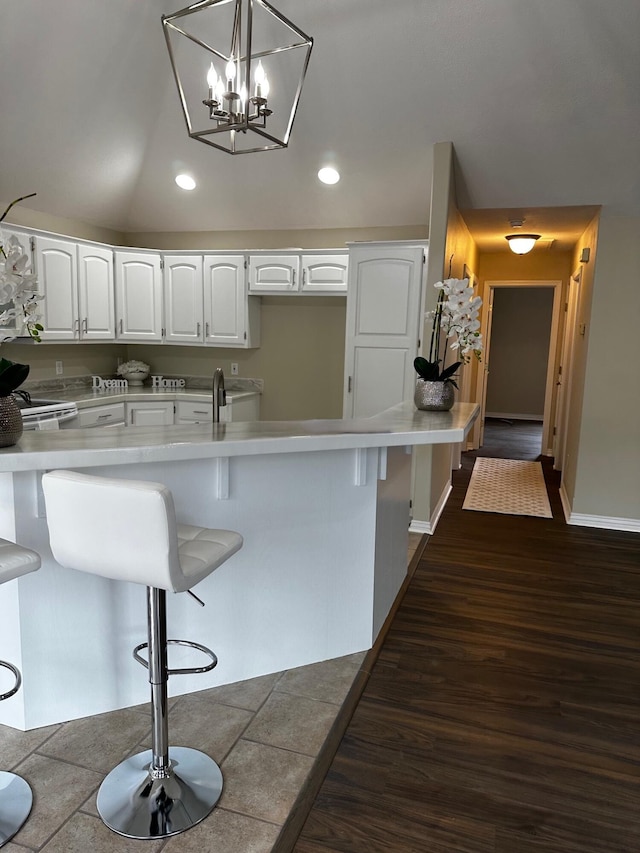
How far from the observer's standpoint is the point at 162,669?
1.92 m

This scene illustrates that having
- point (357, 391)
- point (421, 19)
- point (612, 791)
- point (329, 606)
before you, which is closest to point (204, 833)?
point (329, 606)

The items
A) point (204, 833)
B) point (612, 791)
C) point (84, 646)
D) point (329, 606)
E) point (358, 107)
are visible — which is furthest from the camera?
point (358, 107)

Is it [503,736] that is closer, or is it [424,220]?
[503,736]

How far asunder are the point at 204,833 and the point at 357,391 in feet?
11.4

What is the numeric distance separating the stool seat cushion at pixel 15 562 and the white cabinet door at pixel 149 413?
3.59 meters

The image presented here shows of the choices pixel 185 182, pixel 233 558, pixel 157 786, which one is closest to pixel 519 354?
pixel 185 182

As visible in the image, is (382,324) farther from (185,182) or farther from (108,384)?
(108,384)

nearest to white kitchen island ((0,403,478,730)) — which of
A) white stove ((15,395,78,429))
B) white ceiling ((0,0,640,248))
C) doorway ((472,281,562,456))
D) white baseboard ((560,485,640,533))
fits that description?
white stove ((15,395,78,429))

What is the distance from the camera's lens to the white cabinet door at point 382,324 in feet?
15.3

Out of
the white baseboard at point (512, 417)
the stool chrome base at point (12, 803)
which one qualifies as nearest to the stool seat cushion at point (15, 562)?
the stool chrome base at point (12, 803)

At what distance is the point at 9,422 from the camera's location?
→ 6.33ft

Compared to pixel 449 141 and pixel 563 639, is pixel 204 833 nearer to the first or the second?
pixel 563 639

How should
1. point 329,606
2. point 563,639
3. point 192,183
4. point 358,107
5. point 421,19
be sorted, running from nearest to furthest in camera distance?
1. point 329,606
2. point 563,639
3. point 421,19
4. point 358,107
5. point 192,183

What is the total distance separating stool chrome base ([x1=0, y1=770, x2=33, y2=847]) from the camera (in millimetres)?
1827
